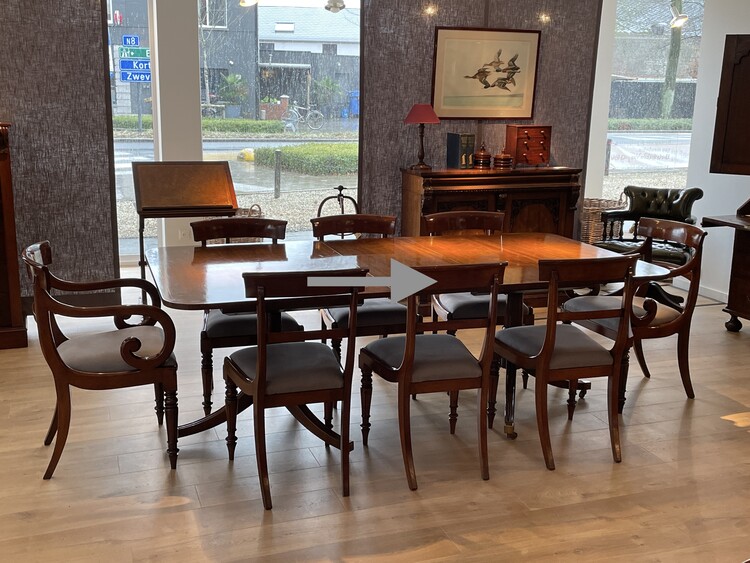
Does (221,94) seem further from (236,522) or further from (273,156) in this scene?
(236,522)

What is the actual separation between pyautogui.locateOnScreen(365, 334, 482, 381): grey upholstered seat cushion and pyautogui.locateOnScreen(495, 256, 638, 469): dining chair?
0.98ft

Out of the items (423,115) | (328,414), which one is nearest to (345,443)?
(328,414)

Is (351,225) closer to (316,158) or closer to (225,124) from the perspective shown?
(316,158)

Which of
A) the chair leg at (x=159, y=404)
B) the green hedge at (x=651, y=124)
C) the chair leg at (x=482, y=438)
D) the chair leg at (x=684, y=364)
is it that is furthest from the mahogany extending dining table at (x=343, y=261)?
the green hedge at (x=651, y=124)

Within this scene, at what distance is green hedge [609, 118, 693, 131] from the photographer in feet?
26.5

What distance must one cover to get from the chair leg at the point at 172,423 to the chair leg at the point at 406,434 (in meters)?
0.93

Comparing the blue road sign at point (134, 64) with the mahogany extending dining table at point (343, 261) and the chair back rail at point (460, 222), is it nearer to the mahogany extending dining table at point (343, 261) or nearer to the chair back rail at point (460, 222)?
the mahogany extending dining table at point (343, 261)

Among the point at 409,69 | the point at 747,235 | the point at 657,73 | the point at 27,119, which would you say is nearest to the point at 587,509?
the point at 747,235

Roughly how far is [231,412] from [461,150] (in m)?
3.35

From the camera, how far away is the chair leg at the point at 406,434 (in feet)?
10.3

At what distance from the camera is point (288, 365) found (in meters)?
3.03

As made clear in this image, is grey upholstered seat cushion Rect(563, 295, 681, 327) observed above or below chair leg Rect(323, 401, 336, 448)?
above

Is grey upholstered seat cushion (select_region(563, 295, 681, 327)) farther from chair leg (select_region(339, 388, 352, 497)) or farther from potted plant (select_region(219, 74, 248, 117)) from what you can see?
potted plant (select_region(219, 74, 248, 117))

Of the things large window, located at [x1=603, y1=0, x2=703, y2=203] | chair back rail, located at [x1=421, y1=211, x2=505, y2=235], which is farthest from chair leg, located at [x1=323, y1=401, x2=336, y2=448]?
large window, located at [x1=603, y1=0, x2=703, y2=203]
